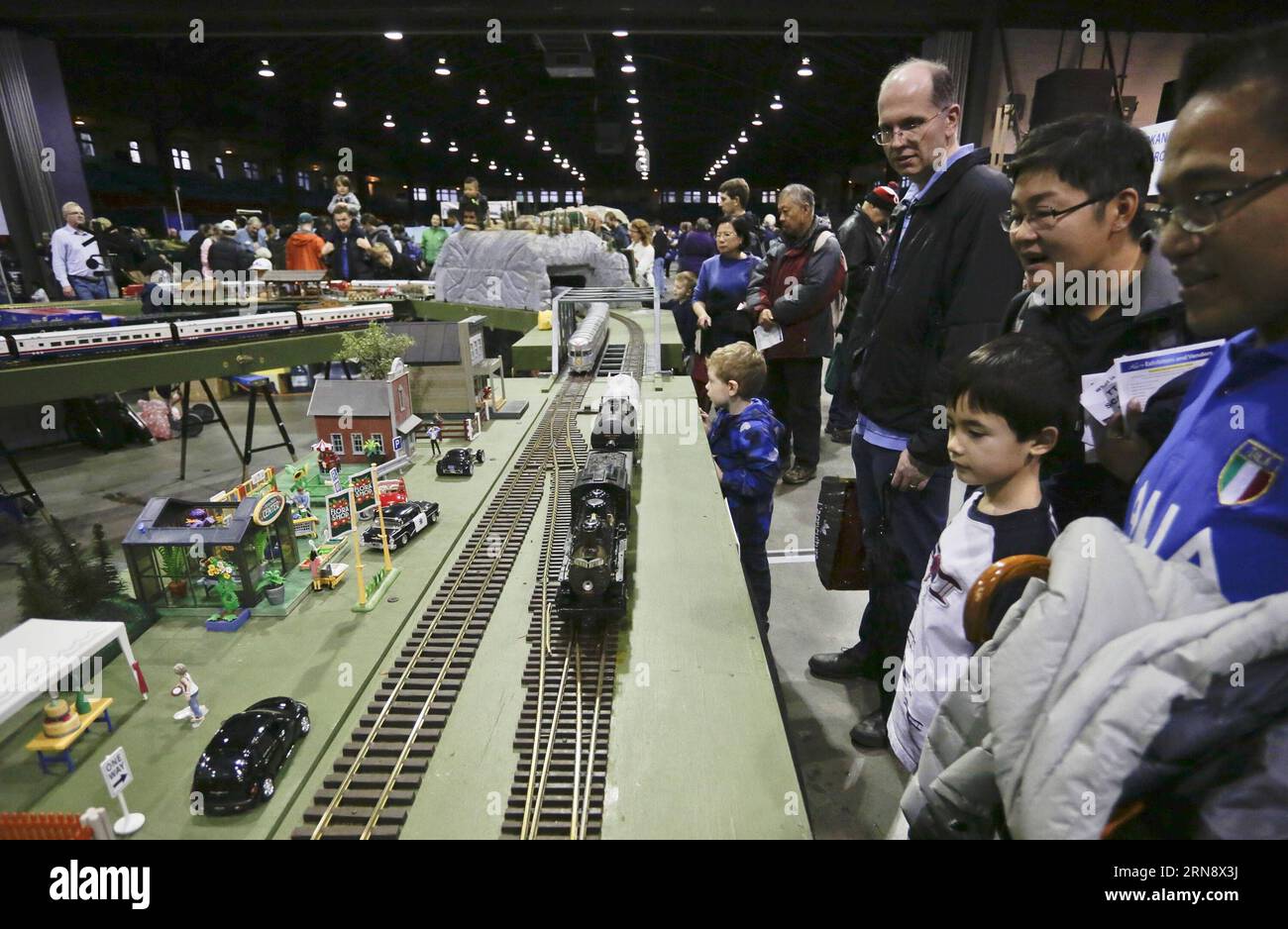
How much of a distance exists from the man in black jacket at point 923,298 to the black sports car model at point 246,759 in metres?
2.59

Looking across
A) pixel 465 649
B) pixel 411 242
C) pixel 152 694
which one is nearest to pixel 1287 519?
pixel 465 649

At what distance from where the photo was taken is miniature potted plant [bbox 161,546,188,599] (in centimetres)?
246

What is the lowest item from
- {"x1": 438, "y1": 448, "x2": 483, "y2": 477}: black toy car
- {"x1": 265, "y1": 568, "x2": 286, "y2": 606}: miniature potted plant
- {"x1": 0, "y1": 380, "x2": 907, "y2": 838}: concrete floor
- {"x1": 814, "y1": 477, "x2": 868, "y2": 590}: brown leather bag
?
{"x1": 0, "y1": 380, "x2": 907, "y2": 838}: concrete floor

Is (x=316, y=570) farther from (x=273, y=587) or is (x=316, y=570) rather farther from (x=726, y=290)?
(x=726, y=290)

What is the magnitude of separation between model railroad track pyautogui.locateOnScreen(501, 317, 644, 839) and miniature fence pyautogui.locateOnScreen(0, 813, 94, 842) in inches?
35.2

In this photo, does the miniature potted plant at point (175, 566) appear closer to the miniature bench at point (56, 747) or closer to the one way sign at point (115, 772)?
the miniature bench at point (56, 747)

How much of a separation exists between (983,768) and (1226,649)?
542 millimetres

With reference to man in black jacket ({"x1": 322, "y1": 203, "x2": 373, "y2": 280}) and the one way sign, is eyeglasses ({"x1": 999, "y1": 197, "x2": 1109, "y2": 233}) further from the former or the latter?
man in black jacket ({"x1": 322, "y1": 203, "x2": 373, "y2": 280})

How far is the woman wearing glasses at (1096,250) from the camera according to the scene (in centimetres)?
194

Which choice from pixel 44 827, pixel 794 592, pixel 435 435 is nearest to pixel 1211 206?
pixel 44 827

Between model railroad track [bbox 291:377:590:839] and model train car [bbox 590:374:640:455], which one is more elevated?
model train car [bbox 590:374:640:455]

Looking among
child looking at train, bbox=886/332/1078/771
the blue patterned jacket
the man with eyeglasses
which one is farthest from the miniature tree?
the man with eyeglasses

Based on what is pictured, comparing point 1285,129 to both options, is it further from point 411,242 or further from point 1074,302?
point 411,242

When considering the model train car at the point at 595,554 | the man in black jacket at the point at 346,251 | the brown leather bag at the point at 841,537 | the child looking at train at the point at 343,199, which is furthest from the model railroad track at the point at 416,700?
the man in black jacket at the point at 346,251
